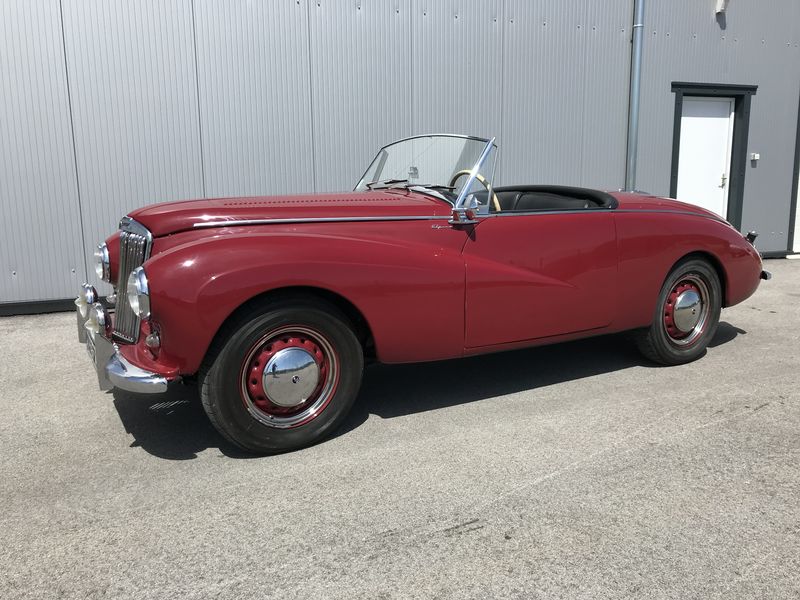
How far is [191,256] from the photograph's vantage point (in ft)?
9.71

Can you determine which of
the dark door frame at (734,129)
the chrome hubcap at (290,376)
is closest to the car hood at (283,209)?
the chrome hubcap at (290,376)

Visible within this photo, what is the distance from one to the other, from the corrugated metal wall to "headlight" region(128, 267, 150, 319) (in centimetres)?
432

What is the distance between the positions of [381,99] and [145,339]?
5.19 metres

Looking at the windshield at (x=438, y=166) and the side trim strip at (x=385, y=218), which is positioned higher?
the windshield at (x=438, y=166)

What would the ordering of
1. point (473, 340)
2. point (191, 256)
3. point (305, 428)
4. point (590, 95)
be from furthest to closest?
point (590, 95) < point (473, 340) < point (305, 428) < point (191, 256)

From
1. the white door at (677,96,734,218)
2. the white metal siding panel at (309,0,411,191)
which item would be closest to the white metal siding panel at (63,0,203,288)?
the white metal siding panel at (309,0,411,191)

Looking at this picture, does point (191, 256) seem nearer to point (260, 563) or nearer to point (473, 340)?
point (260, 563)

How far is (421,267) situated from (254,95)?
4462 mm

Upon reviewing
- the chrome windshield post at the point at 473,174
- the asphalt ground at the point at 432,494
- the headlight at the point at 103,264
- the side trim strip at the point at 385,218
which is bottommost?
the asphalt ground at the point at 432,494

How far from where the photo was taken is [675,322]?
4586 millimetres

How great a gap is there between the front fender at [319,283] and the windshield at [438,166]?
53 centimetres

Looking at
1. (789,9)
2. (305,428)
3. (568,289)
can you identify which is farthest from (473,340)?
(789,9)

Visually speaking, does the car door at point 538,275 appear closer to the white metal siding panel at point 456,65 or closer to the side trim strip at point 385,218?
the side trim strip at point 385,218

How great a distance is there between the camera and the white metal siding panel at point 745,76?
29.2 feet
